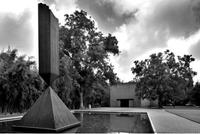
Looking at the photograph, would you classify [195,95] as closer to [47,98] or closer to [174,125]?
[174,125]

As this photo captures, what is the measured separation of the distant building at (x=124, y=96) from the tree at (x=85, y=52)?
9.23 metres

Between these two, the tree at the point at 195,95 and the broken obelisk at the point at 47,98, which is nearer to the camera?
the broken obelisk at the point at 47,98

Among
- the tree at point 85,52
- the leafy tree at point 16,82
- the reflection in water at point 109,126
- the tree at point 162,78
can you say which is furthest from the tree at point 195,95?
the leafy tree at point 16,82

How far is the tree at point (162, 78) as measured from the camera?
71.5ft

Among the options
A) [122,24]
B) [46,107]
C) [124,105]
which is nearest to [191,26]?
[122,24]

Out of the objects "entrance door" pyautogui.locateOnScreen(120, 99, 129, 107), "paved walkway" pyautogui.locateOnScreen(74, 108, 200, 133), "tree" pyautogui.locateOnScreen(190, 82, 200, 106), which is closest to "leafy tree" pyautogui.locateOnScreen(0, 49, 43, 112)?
"paved walkway" pyautogui.locateOnScreen(74, 108, 200, 133)

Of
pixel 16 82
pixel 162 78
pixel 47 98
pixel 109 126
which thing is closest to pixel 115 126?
pixel 109 126

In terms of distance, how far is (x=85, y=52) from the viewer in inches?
776

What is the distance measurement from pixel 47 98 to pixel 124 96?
2413 centimetres

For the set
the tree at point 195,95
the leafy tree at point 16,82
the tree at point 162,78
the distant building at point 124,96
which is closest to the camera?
the leafy tree at point 16,82

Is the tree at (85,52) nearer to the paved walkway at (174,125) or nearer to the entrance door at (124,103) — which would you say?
the entrance door at (124,103)

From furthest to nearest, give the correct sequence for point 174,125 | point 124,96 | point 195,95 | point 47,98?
point 124,96 < point 195,95 < point 174,125 < point 47,98

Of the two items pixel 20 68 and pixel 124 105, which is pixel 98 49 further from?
pixel 124 105

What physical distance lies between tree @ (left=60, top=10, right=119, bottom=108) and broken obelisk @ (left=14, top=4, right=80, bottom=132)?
38.0ft
